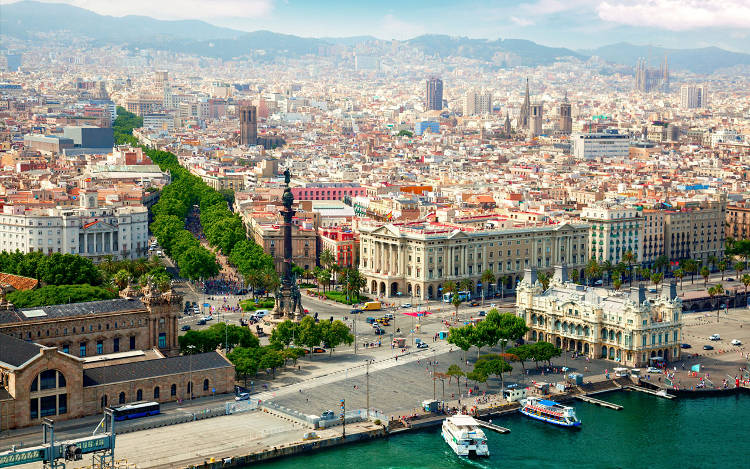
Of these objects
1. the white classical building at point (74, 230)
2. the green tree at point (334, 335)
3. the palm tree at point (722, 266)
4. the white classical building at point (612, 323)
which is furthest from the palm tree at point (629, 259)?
the white classical building at point (74, 230)

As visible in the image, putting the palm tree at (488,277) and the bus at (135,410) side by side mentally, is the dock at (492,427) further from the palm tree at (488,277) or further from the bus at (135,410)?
the palm tree at (488,277)

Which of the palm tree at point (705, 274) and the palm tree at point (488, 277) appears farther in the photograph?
the palm tree at point (705, 274)

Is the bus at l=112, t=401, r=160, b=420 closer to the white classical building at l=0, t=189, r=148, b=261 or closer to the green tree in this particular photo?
the green tree

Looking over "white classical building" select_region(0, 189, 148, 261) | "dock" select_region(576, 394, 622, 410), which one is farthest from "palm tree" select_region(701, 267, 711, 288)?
"white classical building" select_region(0, 189, 148, 261)

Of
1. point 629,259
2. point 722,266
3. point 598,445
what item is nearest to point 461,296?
point 629,259

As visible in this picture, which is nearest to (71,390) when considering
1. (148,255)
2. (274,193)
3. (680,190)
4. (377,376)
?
(377,376)

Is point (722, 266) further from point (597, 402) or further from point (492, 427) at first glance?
point (492, 427)
